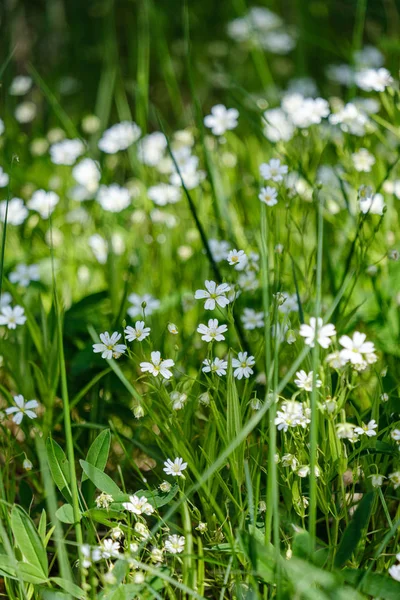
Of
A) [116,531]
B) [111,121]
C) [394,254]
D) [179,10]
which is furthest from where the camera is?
[179,10]

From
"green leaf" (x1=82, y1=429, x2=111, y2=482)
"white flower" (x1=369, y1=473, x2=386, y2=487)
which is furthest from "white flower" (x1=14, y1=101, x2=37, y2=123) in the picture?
"white flower" (x1=369, y1=473, x2=386, y2=487)

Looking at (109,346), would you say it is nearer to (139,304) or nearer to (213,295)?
(213,295)

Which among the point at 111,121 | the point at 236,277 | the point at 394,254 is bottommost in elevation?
the point at 111,121

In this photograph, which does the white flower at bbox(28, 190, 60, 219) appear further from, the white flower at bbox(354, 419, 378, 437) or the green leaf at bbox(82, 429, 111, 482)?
the white flower at bbox(354, 419, 378, 437)

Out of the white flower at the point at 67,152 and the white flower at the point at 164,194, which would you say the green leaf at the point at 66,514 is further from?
the white flower at the point at 67,152

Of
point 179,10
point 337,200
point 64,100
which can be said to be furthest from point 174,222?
point 179,10

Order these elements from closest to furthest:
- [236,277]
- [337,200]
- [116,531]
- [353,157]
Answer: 1. [116,531]
2. [236,277]
3. [353,157]
4. [337,200]

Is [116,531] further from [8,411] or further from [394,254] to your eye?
[394,254]
